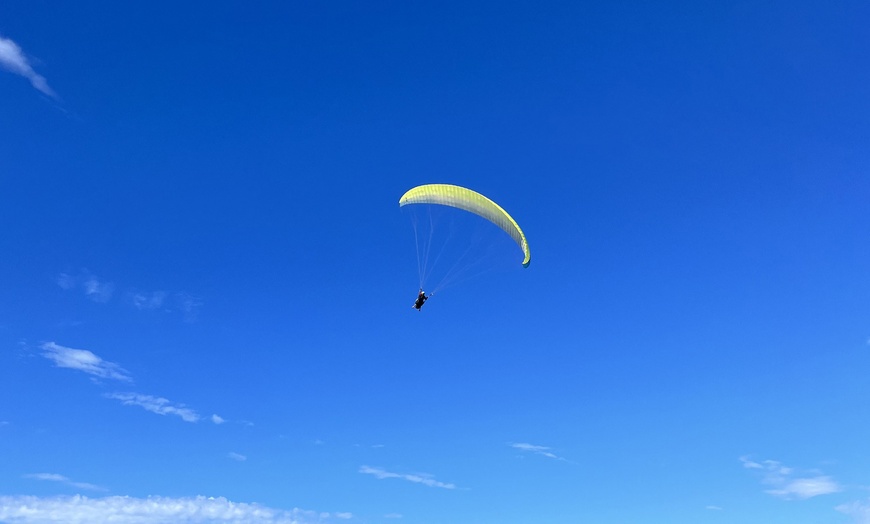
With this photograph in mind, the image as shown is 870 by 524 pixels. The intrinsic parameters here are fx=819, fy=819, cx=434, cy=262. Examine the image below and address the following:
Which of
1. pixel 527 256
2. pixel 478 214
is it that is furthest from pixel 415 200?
pixel 527 256

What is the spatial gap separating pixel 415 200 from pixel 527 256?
9480mm

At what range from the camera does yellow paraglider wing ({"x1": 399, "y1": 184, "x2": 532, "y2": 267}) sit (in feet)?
200

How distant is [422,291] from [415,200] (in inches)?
330

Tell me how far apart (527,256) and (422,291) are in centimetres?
1024

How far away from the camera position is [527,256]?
60.8 metres

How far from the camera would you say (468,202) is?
6259cm

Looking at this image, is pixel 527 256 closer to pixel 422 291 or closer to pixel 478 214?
pixel 478 214

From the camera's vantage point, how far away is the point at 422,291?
66688 mm

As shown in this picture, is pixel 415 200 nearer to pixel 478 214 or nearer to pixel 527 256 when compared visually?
pixel 478 214

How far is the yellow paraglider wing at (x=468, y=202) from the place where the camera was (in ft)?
200

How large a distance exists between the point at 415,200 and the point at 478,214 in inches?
201

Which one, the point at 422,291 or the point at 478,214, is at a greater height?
the point at 478,214

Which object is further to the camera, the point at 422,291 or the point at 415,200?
the point at 422,291
